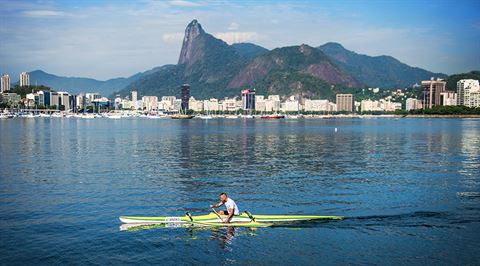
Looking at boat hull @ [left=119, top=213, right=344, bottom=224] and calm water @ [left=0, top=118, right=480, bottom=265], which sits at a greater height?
boat hull @ [left=119, top=213, right=344, bottom=224]

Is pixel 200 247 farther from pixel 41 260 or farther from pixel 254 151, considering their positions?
pixel 254 151

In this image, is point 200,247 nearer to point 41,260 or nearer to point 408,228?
point 41,260

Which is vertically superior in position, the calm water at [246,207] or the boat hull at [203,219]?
the boat hull at [203,219]

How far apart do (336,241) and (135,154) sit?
36372 mm

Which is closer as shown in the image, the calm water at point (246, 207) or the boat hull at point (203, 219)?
the calm water at point (246, 207)

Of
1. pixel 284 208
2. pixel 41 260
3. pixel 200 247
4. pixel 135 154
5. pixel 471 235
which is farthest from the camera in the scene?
pixel 135 154

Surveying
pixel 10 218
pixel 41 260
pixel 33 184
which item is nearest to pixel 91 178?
pixel 33 184

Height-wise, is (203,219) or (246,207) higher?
(203,219)

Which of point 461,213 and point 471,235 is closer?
point 471,235

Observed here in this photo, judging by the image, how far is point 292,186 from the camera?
31141 mm

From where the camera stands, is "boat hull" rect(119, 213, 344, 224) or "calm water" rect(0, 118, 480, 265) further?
"boat hull" rect(119, 213, 344, 224)

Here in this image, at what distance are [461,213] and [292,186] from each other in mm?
10882

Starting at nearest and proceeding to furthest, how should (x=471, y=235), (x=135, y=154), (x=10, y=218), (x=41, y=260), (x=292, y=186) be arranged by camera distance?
(x=41, y=260) < (x=471, y=235) < (x=10, y=218) < (x=292, y=186) < (x=135, y=154)

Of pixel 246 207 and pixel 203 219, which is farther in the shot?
pixel 246 207
